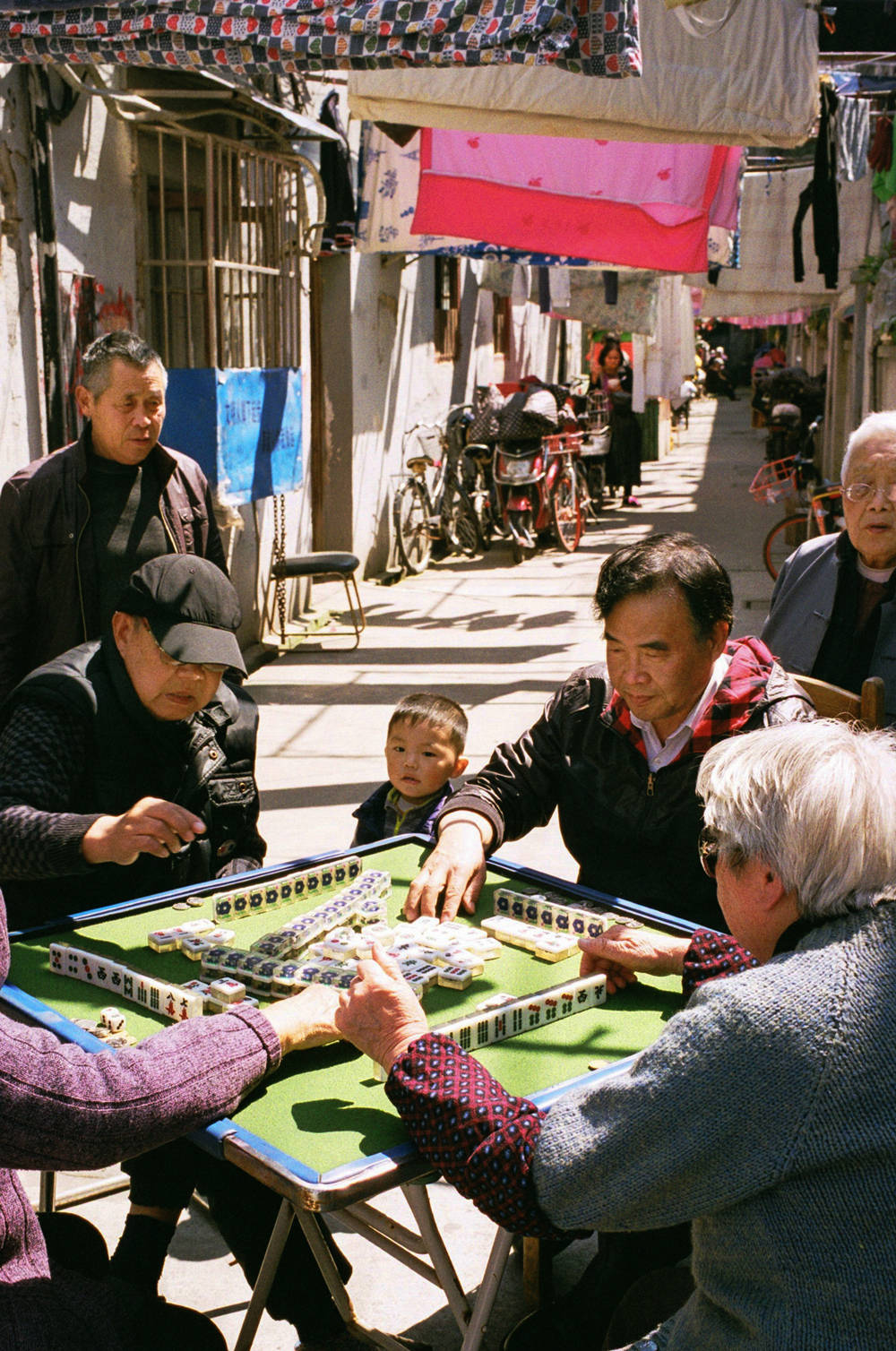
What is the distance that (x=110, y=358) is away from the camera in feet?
14.1

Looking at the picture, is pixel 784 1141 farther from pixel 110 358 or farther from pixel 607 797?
pixel 110 358

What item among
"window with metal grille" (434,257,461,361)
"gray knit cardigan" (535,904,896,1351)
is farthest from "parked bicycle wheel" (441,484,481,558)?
"gray knit cardigan" (535,904,896,1351)

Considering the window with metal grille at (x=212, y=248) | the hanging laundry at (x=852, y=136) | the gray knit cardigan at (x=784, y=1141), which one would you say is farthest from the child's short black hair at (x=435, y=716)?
the hanging laundry at (x=852, y=136)

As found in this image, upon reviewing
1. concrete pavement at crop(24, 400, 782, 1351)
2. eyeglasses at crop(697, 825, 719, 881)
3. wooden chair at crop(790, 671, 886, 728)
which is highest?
eyeglasses at crop(697, 825, 719, 881)

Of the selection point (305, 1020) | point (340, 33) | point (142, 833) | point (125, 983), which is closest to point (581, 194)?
point (340, 33)

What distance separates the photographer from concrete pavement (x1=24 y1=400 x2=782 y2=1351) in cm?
300

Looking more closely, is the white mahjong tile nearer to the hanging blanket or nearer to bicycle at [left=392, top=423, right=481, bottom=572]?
the hanging blanket

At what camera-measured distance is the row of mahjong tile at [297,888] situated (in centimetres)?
275

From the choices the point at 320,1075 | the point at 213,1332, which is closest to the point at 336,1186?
the point at 320,1075

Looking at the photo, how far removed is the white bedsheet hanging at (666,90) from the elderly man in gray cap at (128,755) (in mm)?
3188

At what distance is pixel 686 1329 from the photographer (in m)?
1.66

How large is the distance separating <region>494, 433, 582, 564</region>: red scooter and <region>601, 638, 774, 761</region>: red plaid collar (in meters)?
10.6

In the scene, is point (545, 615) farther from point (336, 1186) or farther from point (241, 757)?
point (336, 1186)

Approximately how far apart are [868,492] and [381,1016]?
230 centimetres
